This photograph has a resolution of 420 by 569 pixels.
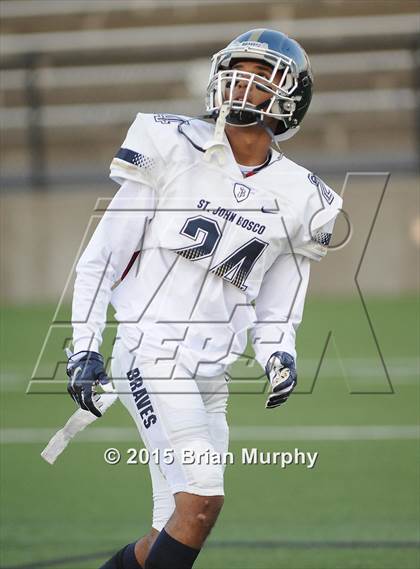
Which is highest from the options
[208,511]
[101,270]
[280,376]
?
[101,270]

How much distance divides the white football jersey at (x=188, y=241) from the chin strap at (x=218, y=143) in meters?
0.02

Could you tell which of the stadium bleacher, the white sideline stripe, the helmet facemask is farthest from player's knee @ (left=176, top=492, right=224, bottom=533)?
the stadium bleacher

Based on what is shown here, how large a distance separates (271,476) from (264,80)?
3217mm

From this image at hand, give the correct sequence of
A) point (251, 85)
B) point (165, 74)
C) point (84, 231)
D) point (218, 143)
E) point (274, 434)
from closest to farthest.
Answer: point (218, 143) → point (251, 85) → point (274, 434) → point (84, 231) → point (165, 74)

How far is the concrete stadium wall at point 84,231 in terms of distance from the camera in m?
11.3

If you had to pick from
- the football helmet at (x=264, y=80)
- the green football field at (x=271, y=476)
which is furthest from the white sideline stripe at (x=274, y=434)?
the football helmet at (x=264, y=80)

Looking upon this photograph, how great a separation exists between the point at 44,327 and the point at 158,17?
8.10 m

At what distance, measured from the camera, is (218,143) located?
355cm

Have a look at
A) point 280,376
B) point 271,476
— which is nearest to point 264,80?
point 280,376

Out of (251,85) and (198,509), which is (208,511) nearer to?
(198,509)

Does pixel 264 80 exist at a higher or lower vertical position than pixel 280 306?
higher

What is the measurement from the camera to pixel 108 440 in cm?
721

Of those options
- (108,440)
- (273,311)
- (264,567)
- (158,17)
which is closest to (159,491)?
(273,311)

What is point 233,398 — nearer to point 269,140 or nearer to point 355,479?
point 355,479
